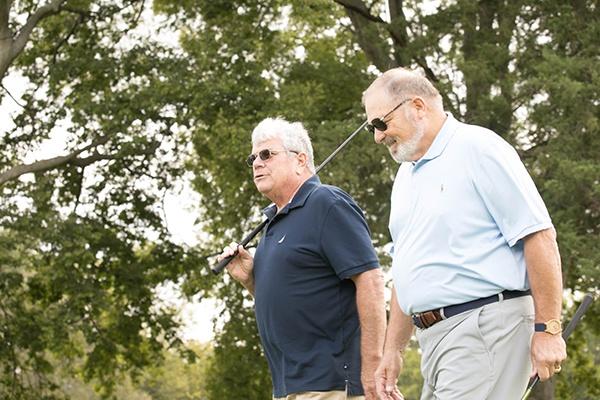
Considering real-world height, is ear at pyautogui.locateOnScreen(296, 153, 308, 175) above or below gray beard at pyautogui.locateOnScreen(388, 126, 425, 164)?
above

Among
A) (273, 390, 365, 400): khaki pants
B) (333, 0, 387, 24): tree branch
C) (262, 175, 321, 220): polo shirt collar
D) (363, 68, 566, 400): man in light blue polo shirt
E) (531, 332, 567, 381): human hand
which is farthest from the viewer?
(333, 0, 387, 24): tree branch

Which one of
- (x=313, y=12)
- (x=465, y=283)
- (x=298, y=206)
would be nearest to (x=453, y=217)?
(x=465, y=283)

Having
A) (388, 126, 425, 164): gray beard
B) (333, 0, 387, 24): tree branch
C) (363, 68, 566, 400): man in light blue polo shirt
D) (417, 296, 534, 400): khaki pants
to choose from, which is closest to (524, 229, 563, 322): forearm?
(363, 68, 566, 400): man in light blue polo shirt

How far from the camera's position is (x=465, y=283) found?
4.22m

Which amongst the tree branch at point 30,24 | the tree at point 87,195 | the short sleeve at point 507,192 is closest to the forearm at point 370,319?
the short sleeve at point 507,192

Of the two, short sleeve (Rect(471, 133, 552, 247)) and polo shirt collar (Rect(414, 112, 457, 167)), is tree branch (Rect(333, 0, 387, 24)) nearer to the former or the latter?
polo shirt collar (Rect(414, 112, 457, 167))

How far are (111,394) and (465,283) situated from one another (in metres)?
18.9

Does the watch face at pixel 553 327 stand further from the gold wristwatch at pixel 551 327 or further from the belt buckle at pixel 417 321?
the belt buckle at pixel 417 321

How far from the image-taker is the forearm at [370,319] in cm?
507

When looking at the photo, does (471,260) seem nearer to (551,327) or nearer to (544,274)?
(544,274)

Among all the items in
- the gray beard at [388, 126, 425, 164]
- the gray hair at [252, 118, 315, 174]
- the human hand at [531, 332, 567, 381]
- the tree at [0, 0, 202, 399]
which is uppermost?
the tree at [0, 0, 202, 399]

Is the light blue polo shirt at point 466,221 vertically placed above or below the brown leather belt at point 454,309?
above

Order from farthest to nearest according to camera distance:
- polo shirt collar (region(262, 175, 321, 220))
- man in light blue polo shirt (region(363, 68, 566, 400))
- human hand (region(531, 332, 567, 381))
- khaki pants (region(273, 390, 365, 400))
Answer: polo shirt collar (region(262, 175, 321, 220)) → khaki pants (region(273, 390, 365, 400)) → man in light blue polo shirt (region(363, 68, 566, 400)) → human hand (region(531, 332, 567, 381))

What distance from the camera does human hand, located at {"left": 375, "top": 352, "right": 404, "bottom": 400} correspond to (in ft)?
15.3
